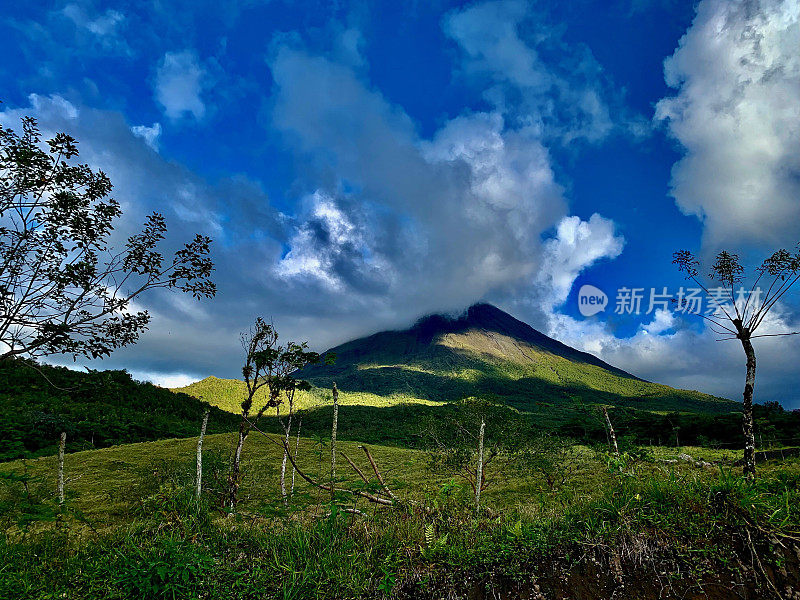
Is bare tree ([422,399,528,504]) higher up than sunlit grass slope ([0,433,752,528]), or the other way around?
bare tree ([422,399,528,504])

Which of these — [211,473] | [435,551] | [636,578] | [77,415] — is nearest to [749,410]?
[636,578]

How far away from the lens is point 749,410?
8.13 m

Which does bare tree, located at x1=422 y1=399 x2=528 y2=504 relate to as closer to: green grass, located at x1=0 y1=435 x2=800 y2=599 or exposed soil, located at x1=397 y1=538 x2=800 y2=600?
green grass, located at x1=0 y1=435 x2=800 y2=599

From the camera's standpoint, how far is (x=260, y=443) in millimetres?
40844

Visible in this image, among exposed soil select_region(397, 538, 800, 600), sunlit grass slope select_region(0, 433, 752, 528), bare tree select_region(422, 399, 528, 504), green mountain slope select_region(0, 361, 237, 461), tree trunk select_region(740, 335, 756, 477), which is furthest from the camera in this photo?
green mountain slope select_region(0, 361, 237, 461)

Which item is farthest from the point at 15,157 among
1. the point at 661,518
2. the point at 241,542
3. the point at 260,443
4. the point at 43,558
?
the point at 260,443

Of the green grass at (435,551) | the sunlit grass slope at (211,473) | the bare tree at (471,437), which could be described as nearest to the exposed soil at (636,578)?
the green grass at (435,551)

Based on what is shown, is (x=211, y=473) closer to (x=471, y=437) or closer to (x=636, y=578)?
(x=471, y=437)

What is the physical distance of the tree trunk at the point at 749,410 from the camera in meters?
7.60

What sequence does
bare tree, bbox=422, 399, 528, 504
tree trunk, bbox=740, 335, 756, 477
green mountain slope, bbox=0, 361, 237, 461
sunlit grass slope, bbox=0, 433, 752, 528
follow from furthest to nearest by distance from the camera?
1. green mountain slope, bbox=0, 361, 237, 461
2. bare tree, bbox=422, 399, 528, 504
3. sunlit grass slope, bbox=0, 433, 752, 528
4. tree trunk, bbox=740, 335, 756, 477

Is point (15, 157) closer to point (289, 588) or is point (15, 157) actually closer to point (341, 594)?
point (289, 588)

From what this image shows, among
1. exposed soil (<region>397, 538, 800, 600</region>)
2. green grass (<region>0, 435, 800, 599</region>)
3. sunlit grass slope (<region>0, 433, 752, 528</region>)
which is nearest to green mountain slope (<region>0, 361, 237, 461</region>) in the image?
sunlit grass slope (<region>0, 433, 752, 528</region>)

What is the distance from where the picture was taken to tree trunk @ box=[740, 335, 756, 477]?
7.60m

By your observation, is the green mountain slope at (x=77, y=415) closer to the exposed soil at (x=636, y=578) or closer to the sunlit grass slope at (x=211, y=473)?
the sunlit grass slope at (x=211, y=473)
